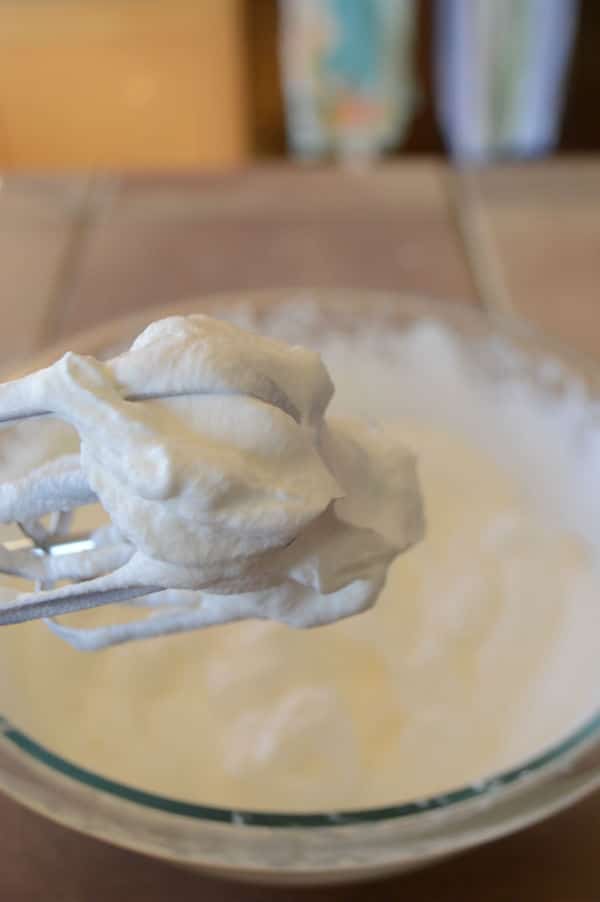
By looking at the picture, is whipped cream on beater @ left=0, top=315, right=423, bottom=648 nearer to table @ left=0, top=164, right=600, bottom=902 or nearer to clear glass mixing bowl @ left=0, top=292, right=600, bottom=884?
clear glass mixing bowl @ left=0, top=292, right=600, bottom=884

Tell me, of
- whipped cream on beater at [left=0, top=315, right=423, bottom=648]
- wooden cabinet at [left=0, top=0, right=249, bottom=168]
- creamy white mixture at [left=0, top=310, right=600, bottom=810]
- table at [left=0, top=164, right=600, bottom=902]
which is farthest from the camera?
wooden cabinet at [left=0, top=0, right=249, bottom=168]

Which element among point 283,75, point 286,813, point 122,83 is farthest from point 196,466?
point 283,75

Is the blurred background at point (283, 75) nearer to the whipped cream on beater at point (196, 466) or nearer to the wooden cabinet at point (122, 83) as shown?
the wooden cabinet at point (122, 83)

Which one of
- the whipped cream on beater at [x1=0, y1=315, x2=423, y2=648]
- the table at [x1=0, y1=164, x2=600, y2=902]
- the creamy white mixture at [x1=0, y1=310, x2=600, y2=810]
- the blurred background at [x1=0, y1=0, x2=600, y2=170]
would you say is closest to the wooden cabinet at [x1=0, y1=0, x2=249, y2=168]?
the blurred background at [x1=0, y1=0, x2=600, y2=170]

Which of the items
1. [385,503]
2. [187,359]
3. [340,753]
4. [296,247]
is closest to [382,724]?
[340,753]

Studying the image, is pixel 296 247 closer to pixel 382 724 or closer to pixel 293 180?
pixel 293 180

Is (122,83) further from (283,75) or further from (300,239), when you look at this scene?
(300,239)
